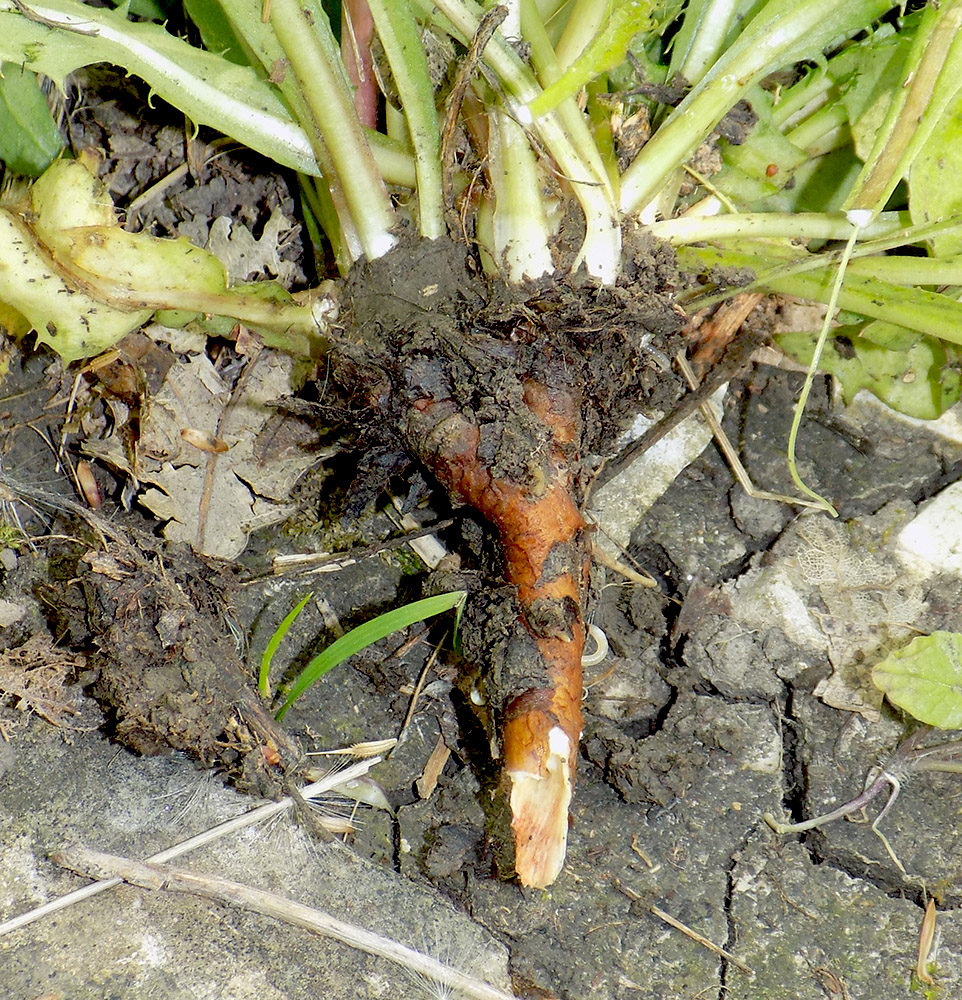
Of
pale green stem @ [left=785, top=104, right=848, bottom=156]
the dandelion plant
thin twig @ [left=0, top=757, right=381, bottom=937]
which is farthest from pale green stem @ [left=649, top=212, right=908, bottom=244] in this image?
thin twig @ [left=0, top=757, right=381, bottom=937]

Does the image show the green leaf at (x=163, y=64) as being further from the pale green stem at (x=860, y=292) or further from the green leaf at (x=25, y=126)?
the pale green stem at (x=860, y=292)

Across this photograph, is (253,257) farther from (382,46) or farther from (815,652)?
(815,652)

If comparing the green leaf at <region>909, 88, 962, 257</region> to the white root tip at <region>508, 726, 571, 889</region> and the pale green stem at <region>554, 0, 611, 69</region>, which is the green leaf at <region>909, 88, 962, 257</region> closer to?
the pale green stem at <region>554, 0, 611, 69</region>

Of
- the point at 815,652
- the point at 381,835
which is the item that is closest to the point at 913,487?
the point at 815,652

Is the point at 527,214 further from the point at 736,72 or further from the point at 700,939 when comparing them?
the point at 700,939

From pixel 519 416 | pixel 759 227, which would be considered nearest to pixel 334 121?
pixel 519 416
